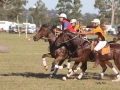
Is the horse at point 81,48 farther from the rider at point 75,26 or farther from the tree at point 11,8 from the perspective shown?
the tree at point 11,8

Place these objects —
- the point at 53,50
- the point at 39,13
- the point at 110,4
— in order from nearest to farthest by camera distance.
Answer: the point at 53,50 < the point at 110,4 < the point at 39,13

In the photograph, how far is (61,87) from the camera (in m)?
12.7

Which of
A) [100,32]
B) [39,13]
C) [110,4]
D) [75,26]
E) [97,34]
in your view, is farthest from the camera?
[39,13]

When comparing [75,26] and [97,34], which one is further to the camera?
[75,26]

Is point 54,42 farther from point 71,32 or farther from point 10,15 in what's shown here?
point 10,15

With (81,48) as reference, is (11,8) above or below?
below

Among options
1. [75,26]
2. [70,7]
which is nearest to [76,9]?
[70,7]

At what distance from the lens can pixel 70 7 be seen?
106625mm

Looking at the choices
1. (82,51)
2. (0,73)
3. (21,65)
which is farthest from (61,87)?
(21,65)

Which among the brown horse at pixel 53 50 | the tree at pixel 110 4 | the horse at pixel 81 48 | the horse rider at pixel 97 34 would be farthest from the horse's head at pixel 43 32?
the tree at pixel 110 4

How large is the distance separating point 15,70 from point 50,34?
3.47m

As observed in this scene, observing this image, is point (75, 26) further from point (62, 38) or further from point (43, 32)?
point (62, 38)

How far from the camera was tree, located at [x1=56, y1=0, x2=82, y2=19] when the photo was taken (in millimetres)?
104688

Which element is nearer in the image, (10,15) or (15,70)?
(15,70)
